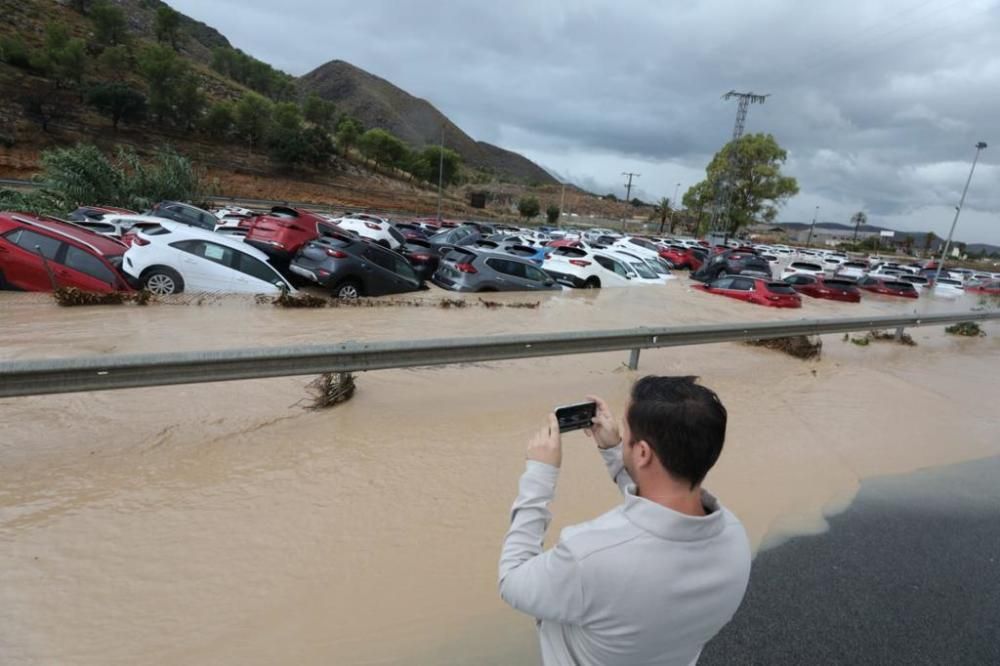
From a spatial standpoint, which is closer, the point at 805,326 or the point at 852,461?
the point at 852,461

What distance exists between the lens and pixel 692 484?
140 cm

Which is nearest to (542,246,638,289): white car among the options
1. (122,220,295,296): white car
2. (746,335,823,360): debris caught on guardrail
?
(746,335,823,360): debris caught on guardrail

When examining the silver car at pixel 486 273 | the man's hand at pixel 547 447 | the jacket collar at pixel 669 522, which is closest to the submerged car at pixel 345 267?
the silver car at pixel 486 273

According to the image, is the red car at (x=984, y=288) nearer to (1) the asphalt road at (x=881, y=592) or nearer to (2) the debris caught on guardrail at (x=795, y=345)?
(2) the debris caught on guardrail at (x=795, y=345)

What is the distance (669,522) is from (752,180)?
85475 millimetres

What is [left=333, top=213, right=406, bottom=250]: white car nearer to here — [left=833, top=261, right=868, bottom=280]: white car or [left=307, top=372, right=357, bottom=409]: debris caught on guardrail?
[left=307, top=372, right=357, bottom=409]: debris caught on guardrail

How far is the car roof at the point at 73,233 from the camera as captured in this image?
888 centimetres

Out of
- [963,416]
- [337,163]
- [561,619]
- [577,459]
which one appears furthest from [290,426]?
[337,163]

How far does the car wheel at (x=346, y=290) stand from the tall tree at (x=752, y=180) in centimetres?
6992

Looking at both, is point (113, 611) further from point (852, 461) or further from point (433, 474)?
point (852, 461)

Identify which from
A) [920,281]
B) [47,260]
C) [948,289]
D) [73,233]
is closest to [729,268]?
[948,289]

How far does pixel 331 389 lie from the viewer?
5.00 m

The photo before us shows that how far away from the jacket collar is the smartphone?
609mm

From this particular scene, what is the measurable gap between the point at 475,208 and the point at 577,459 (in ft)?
270
